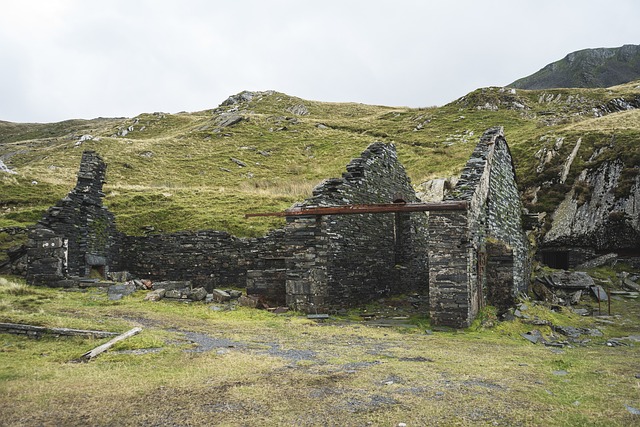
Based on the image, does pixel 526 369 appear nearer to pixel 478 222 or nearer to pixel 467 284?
pixel 467 284

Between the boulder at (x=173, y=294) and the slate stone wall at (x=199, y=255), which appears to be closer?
the boulder at (x=173, y=294)

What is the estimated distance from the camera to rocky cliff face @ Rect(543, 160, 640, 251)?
2138cm

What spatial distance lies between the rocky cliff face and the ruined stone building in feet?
23.0

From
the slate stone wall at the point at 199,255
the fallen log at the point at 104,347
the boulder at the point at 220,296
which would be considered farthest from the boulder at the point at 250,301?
the fallen log at the point at 104,347

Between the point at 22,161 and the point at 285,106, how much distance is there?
53.3 metres

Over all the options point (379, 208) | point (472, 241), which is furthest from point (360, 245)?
point (472, 241)

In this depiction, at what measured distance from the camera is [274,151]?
5522cm

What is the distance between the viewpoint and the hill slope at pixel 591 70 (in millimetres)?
138875

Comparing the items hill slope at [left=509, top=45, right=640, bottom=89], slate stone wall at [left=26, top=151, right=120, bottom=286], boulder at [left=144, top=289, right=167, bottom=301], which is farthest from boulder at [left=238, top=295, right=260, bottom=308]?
hill slope at [left=509, top=45, right=640, bottom=89]

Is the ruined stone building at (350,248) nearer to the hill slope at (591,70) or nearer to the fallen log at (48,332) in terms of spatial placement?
the fallen log at (48,332)

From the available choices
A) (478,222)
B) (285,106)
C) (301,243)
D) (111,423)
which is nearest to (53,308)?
(301,243)

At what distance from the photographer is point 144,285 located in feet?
57.3

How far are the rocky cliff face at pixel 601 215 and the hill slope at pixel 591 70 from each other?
135162mm

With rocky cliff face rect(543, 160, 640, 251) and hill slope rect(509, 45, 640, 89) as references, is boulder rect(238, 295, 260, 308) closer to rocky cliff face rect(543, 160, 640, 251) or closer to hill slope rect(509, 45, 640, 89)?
rocky cliff face rect(543, 160, 640, 251)
